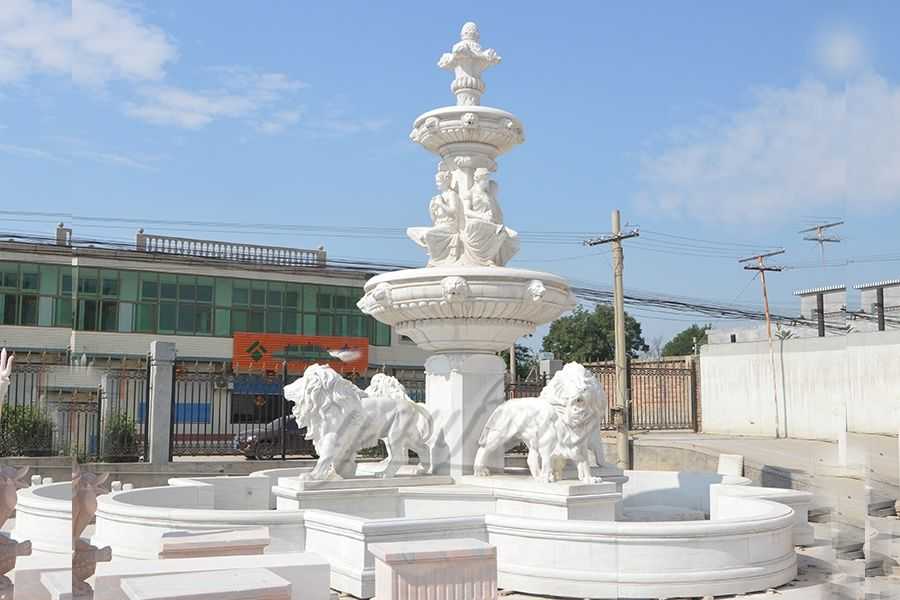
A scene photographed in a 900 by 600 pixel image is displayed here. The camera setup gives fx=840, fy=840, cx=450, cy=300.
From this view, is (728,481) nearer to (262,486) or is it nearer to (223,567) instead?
(262,486)

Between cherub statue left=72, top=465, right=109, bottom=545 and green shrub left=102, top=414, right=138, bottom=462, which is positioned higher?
cherub statue left=72, top=465, right=109, bottom=545

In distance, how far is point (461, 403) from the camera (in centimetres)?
718

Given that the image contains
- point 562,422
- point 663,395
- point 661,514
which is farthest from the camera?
point 663,395

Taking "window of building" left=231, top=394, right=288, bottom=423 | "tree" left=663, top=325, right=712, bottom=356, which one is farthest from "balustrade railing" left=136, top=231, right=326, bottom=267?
"tree" left=663, top=325, right=712, bottom=356

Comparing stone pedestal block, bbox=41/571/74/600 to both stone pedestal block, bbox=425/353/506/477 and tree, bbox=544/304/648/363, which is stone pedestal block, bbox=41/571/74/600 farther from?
tree, bbox=544/304/648/363

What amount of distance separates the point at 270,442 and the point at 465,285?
923 cm

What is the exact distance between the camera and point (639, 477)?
862 centimetres

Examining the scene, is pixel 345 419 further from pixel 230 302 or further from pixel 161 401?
pixel 230 302

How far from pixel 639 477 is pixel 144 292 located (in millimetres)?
11752

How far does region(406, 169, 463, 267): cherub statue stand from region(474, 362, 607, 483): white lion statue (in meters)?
1.72

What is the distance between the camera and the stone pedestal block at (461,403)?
7.15 m

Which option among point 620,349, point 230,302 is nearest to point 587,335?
point 230,302

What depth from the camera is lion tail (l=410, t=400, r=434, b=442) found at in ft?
23.5

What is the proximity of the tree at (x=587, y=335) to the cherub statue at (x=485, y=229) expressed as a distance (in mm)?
36177
